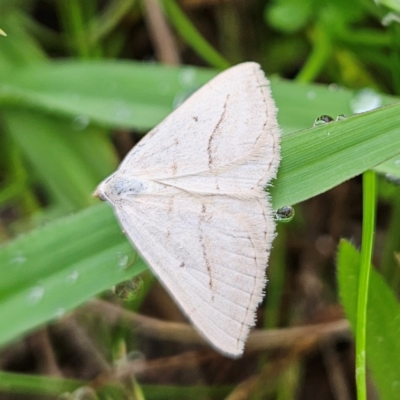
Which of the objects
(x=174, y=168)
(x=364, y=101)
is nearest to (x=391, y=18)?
(x=364, y=101)

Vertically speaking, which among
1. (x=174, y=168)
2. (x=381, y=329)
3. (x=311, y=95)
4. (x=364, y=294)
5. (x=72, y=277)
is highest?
(x=174, y=168)

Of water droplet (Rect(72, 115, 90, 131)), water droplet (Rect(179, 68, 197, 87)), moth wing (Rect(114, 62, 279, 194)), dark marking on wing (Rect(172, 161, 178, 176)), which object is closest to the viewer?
moth wing (Rect(114, 62, 279, 194))

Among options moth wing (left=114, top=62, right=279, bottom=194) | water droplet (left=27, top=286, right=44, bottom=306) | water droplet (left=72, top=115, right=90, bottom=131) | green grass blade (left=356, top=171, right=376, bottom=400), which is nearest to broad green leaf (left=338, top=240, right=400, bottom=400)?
green grass blade (left=356, top=171, right=376, bottom=400)

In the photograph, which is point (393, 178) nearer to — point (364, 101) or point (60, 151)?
point (364, 101)

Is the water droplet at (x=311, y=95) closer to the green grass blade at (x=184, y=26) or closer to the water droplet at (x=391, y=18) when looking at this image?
the water droplet at (x=391, y=18)

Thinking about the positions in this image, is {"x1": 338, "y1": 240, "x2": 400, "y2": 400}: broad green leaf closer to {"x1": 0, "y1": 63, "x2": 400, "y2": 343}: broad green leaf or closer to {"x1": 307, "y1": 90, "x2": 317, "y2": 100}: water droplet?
{"x1": 0, "y1": 63, "x2": 400, "y2": 343}: broad green leaf

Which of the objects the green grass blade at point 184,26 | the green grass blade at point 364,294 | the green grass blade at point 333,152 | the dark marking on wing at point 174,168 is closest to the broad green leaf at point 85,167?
the green grass blade at point 333,152

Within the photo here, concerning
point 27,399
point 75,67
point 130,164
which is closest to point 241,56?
point 75,67
